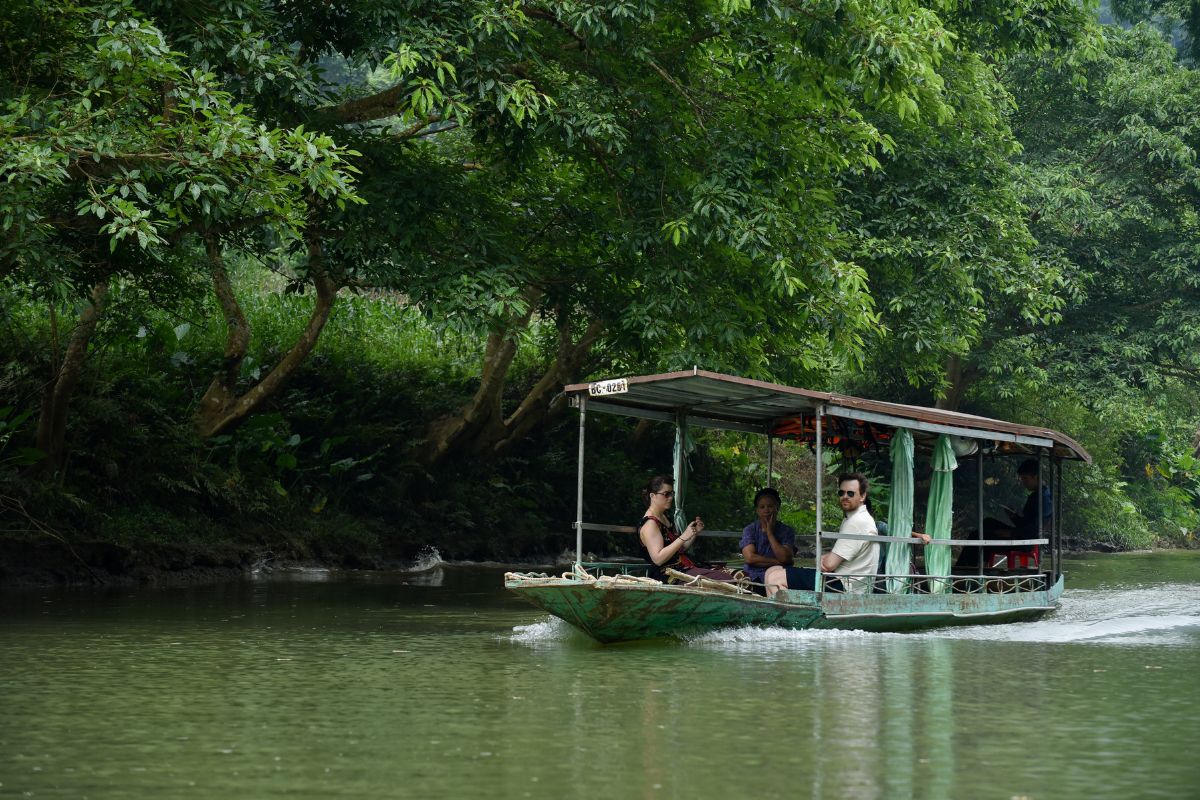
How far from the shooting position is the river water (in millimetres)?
6336

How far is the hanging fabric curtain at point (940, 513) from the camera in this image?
13672 mm

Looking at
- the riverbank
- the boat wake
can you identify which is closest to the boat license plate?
the boat wake

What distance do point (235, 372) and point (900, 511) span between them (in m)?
9.42

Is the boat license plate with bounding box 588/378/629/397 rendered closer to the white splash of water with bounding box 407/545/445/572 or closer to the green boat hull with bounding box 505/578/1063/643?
the green boat hull with bounding box 505/578/1063/643

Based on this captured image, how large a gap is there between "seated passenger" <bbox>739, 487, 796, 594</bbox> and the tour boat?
591mm

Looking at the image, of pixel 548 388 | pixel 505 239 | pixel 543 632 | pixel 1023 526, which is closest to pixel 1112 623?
pixel 1023 526

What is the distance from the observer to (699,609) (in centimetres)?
1138

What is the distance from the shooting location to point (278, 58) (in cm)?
1281

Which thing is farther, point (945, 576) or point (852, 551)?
point (945, 576)

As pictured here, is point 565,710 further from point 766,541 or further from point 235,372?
point 235,372

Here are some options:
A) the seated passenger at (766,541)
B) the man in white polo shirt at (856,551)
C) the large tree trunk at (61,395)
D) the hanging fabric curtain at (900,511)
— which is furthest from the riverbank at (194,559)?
the hanging fabric curtain at (900,511)

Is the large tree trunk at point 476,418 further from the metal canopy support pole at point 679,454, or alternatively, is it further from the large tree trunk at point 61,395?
the metal canopy support pole at point 679,454

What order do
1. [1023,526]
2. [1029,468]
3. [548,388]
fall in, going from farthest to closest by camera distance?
1. [548,388]
2. [1023,526]
3. [1029,468]

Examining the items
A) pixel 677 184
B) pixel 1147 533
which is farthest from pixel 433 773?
pixel 1147 533
